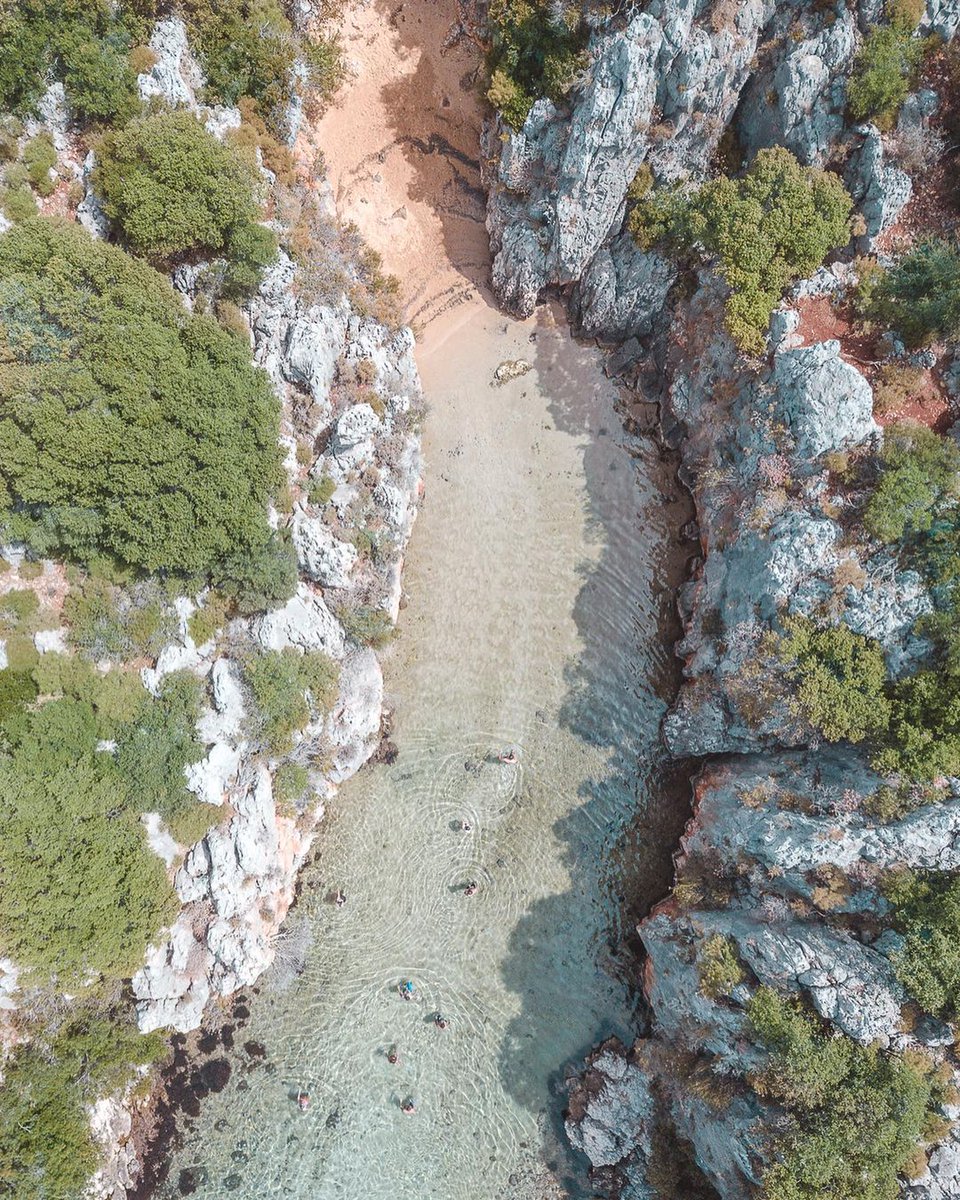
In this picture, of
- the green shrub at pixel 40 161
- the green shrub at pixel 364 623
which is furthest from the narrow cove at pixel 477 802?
the green shrub at pixel 40 161

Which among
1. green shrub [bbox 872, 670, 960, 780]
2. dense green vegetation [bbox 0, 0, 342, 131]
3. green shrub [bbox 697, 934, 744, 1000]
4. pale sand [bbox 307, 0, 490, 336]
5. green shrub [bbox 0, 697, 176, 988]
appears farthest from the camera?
pale sand [bbox 307, 0, 490, 336]

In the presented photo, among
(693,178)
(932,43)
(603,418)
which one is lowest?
(603,418)

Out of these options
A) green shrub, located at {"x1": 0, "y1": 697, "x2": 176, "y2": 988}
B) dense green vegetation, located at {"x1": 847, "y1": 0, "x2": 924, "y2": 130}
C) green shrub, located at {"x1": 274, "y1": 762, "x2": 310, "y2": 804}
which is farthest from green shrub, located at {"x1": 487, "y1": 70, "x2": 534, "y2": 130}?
green shrub, located at {"x1": 0, "y1": 697, "x2": 176, "y2": 988}

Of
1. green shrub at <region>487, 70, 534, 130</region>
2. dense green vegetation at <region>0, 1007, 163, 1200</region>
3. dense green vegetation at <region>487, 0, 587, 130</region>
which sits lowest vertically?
dense green vegetation at <region>0, 1007, 163, 1200</region>

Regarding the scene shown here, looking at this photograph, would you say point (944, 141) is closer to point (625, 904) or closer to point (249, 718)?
point (625, 904)

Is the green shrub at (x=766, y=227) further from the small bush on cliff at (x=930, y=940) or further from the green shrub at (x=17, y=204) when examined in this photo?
the green shrub at (x=17, y=204)

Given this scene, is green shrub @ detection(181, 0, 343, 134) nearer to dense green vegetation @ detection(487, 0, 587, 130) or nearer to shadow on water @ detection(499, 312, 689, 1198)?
dense green vegetation @ detection(487, 0, 587, 130)

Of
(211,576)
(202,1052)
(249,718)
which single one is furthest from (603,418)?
(202,1052)

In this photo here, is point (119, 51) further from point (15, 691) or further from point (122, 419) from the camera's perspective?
point (15, 691)
